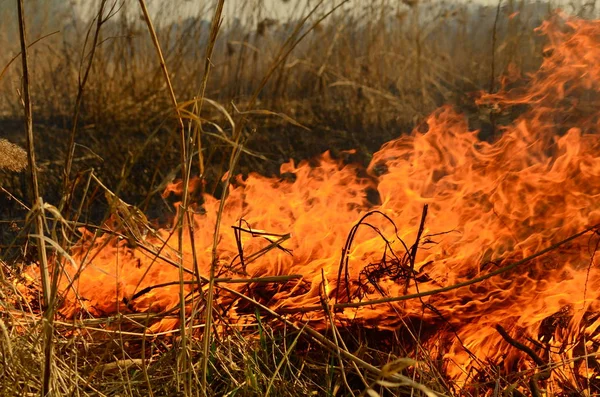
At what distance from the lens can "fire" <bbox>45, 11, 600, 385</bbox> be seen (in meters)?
2.43

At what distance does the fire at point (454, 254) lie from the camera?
7.98 feet

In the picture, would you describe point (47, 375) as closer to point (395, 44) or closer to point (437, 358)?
point (437, 358)

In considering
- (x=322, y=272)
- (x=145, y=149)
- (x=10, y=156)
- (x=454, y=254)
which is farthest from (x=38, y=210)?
(x=145, y=149)

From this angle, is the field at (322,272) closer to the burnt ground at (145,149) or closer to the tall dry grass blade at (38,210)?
the tall dry grass blade at (38,210)

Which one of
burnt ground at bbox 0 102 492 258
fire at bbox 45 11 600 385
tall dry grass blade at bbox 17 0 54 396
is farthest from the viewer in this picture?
burnt ground at bbox 0 102 492 258

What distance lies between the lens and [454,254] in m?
2.66

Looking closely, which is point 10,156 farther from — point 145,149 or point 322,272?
point 145,149

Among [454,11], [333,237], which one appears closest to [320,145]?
[454,11]

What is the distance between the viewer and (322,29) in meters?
7.58

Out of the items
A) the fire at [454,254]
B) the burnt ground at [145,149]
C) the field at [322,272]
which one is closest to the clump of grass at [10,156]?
the field at [322,272]

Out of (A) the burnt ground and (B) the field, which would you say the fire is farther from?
(A) the burnt ground

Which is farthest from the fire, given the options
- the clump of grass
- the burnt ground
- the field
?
the burnt ground

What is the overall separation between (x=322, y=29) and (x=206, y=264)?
4.97 meters

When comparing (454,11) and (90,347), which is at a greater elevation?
(454,11)
